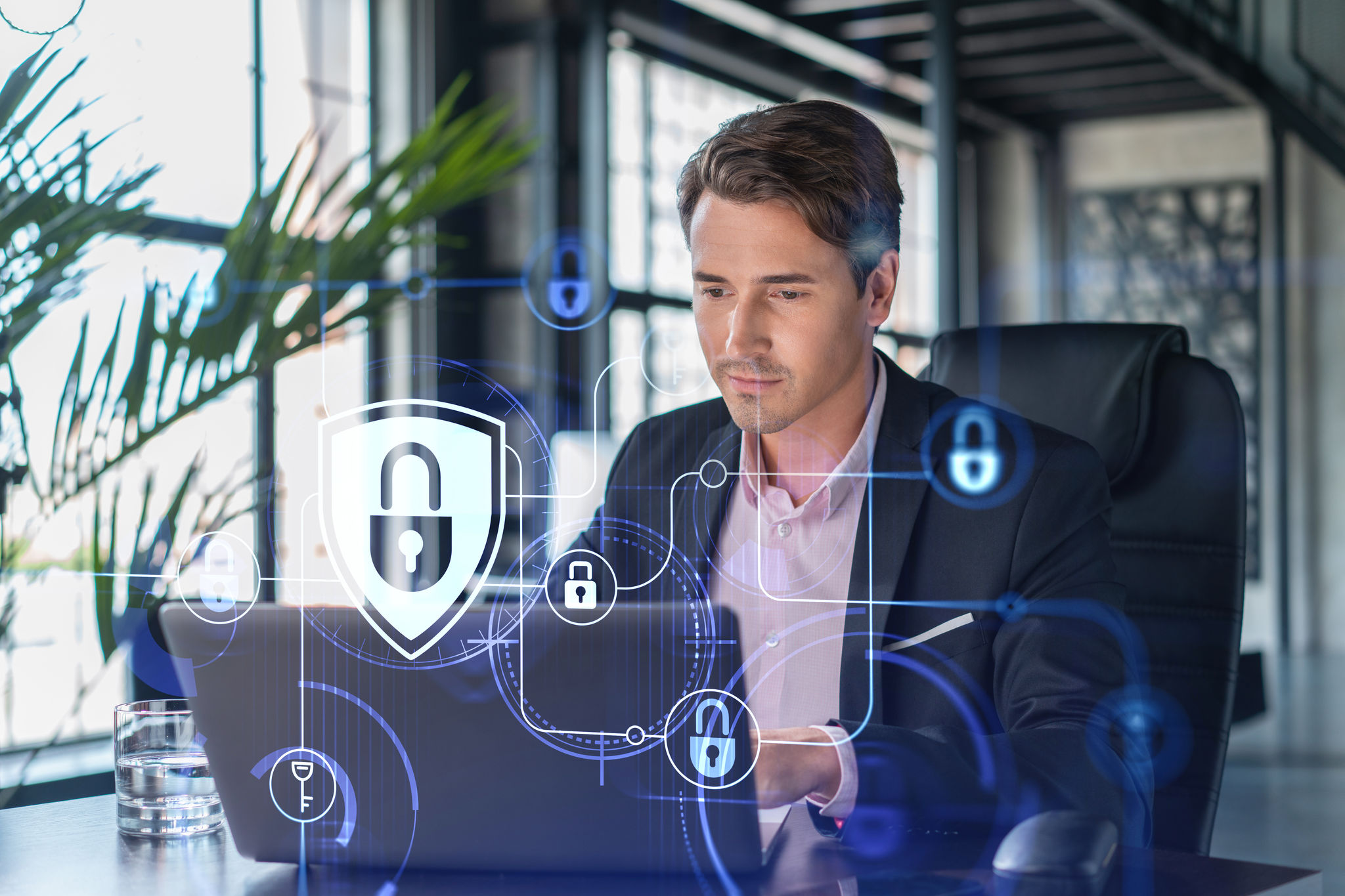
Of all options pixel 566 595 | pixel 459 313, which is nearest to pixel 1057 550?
pixel 566 595

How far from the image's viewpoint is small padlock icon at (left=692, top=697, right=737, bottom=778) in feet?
2.69

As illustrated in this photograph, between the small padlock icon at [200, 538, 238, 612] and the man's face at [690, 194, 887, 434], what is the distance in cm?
41

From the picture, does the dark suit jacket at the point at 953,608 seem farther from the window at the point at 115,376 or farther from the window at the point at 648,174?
the window at the point at 648,174

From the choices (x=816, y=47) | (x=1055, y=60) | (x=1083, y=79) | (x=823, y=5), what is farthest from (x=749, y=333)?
(x=1083, y=79)

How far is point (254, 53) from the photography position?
2920 millimetres

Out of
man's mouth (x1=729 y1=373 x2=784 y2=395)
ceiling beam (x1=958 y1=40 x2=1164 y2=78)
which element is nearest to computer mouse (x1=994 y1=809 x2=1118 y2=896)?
man's mouth (x1=729 y1=373 x2=784 y2=395)

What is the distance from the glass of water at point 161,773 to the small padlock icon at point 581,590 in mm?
356

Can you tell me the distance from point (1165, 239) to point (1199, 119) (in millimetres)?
771

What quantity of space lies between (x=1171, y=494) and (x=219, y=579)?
1.06 meters

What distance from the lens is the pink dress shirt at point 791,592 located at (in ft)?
2.93

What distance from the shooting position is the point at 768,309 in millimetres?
982

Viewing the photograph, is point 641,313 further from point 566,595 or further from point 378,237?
point 566,595

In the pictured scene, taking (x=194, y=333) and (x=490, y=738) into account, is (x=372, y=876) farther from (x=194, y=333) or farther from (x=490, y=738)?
(x=194, y=333)

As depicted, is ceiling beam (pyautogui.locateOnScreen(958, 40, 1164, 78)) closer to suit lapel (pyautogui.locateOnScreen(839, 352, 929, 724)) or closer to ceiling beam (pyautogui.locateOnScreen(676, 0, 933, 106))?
ceiling beam (pyautogui.locateOnScreen(676, 0, 933, 106))
